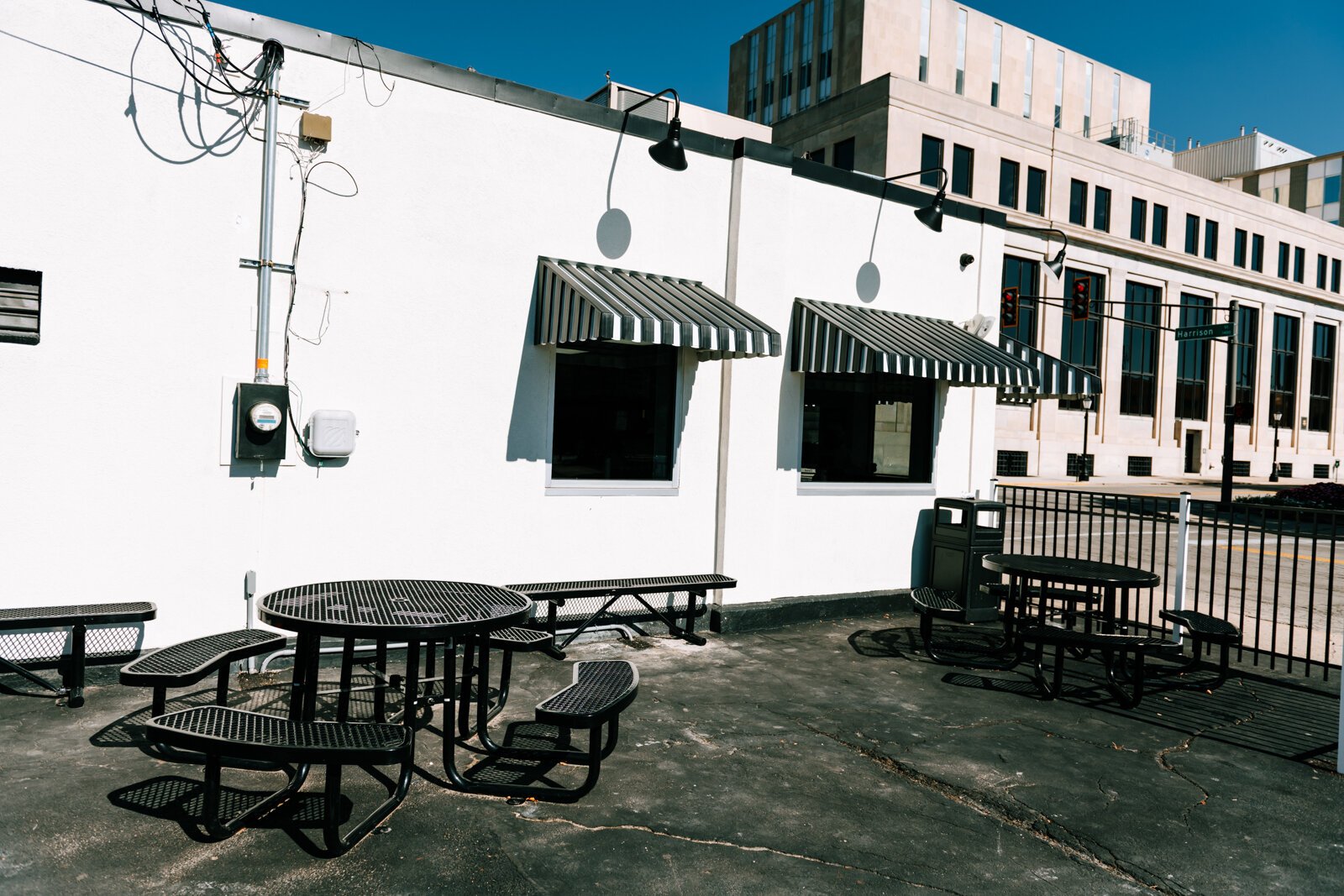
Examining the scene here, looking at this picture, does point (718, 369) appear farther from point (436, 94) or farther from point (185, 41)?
point (185, 41)

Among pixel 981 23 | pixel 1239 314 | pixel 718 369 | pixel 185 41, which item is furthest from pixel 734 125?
pixel 1239 314

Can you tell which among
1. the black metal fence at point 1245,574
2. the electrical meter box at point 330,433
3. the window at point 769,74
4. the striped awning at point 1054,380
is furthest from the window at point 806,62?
the electrical meter box at point 330,433

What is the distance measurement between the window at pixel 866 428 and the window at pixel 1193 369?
126 feet

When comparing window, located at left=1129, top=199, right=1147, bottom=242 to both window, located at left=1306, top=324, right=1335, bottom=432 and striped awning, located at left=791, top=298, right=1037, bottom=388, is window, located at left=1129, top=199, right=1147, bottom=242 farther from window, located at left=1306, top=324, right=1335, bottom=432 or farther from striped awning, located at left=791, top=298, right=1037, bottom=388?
striped awning, located at left=791, top=298, right=1037, bottom=388

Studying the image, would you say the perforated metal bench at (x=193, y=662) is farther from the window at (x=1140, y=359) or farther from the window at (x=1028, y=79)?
the window at (x=1028, y=79)

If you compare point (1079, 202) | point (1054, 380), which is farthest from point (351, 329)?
point (1079, 202)

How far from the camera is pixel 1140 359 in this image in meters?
40.1

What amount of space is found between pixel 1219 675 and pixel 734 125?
13.5m

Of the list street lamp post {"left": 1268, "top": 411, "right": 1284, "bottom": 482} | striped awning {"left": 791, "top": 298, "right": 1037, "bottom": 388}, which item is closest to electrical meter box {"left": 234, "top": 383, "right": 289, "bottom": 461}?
striped awning {"left": 791, "top": 298, "right": 1037, "bottom": 388}

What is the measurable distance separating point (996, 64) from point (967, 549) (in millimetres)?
45428

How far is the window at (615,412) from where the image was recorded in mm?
7203

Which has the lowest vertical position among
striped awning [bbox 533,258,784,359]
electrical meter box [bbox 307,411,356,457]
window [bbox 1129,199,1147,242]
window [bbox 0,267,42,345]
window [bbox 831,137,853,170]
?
electrical meter box [bbox 307,411,356,457]

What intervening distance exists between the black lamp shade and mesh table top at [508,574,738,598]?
3330 millimetres

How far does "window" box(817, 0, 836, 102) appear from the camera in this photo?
44531 mm
